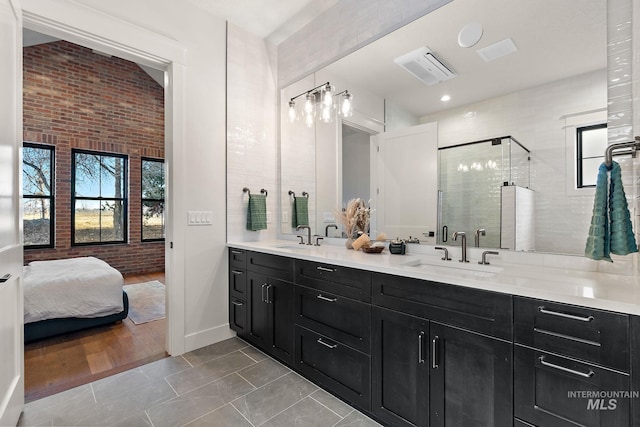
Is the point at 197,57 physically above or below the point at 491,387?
above

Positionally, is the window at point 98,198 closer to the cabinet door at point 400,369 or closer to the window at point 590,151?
the cabinet door at point 400,369

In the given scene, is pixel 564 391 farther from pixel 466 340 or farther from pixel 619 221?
pixel 619 221

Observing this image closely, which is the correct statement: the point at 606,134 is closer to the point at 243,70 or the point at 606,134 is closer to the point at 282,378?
the point at 282,378

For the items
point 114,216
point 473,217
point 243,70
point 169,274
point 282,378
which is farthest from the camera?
point 114,216

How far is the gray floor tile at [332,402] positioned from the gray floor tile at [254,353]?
67 centimetres

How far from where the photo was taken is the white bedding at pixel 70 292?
2.77 meters

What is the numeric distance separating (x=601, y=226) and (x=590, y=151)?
434mm

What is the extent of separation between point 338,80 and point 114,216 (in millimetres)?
4989

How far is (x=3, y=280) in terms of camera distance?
55.1 inches

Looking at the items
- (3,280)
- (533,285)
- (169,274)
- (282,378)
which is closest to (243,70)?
(169,274)

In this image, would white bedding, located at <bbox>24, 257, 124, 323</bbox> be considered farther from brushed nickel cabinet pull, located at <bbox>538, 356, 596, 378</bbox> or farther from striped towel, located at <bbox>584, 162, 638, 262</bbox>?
striped towel, located at <bbox>584, 162, 638, 262</bbox>

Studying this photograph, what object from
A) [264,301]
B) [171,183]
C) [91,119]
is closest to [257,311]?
[264,301]

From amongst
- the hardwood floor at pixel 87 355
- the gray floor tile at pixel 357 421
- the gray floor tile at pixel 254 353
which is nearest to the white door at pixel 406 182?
the gray floor tile at pixel 357 421

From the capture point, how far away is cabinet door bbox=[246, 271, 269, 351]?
2.45 metres
